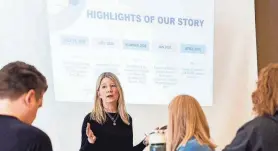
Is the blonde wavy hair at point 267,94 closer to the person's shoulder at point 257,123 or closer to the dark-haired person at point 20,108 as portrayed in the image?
the person's shoulder at point 257,123

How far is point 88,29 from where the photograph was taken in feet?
8.96

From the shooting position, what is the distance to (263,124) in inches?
81.7

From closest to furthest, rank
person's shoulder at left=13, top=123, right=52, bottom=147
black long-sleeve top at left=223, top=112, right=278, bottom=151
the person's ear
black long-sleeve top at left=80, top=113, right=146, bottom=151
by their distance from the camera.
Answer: person's shoulder at left=13, top=123, right=52, bottom=147 → the person's ear → black long-sleeve top at left=223, top=112, right=278, bottom=151 → black long-sleeve top at left=80, top=113, right=146, bottom=151

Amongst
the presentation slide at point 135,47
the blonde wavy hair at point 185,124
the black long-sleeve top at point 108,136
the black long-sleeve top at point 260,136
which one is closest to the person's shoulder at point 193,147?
the blonde wavy hair at point 185,124

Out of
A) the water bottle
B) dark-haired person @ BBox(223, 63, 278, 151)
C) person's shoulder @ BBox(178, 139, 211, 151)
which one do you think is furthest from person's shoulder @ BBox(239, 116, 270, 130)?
the water bottle

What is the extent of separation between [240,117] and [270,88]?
1039mm

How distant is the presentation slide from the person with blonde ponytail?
0.20 feet

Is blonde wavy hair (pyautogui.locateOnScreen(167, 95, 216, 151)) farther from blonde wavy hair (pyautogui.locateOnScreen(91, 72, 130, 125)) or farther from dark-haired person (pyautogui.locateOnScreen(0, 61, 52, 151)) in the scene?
dark-haired person (pyautogui.locateOnScreen(0, 61, 52, 151))

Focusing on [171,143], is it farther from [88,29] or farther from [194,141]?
[88,29]

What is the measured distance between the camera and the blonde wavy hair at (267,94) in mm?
2125

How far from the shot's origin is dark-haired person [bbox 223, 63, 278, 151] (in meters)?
2.06

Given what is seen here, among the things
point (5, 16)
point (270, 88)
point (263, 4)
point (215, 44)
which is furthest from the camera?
point (263, 4)

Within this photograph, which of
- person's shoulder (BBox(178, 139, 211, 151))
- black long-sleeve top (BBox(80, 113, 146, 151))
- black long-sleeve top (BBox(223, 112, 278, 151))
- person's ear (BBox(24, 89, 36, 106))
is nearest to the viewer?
person's ear (BBox(24, 89, 36, 106))

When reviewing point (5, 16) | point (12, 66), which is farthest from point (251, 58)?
point (12, 66)
